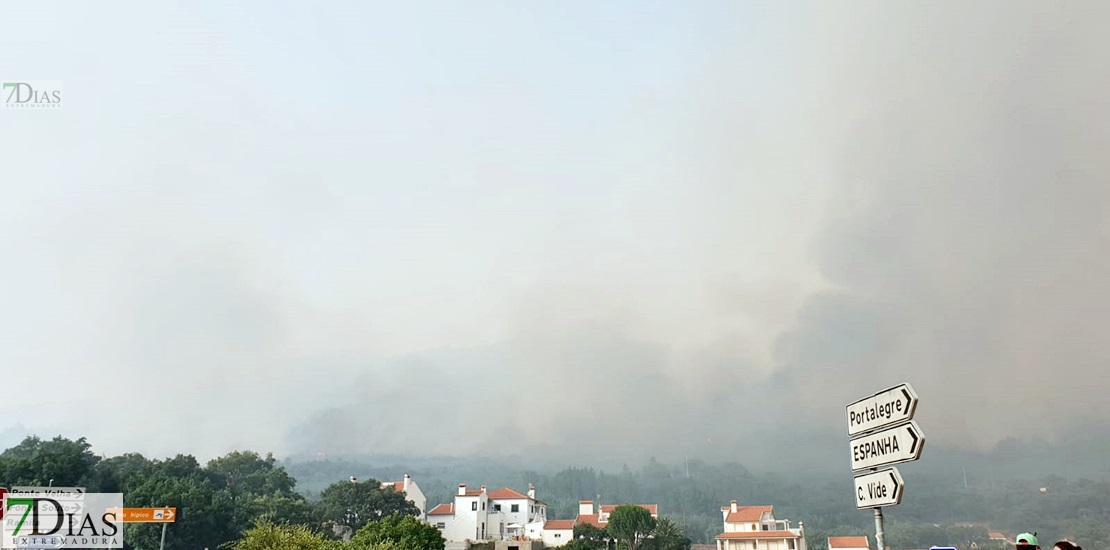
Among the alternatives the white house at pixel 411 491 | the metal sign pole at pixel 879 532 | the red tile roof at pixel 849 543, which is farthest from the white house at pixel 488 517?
the metal sign pole at pixel 879 532

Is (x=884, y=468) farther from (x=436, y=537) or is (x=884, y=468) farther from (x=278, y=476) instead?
(x=278, y=476)

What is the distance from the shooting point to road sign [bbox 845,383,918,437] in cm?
791

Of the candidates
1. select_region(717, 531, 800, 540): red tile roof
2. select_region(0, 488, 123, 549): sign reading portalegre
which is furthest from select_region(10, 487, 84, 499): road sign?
select_region(717, 531, 800, 540): red tile roof

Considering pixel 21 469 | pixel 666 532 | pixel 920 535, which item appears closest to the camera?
pixel 21 469

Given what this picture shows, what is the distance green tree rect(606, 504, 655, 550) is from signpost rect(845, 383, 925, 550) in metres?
75.0

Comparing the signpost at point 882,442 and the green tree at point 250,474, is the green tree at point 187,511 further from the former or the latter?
the signpost at point 882,442

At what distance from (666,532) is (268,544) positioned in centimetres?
6378

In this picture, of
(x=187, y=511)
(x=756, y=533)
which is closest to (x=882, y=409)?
(x=187, y=511)

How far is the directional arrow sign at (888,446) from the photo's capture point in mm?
7668

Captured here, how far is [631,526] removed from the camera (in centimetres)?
7988

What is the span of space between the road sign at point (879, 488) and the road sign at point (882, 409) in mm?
530

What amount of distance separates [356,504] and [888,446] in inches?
3339

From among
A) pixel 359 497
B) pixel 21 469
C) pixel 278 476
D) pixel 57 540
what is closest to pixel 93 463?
pixel 21 469

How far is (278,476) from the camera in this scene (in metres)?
101
